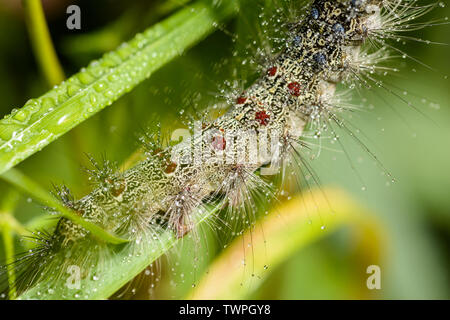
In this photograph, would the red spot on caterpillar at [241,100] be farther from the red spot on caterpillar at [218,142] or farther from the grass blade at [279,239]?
the grass blade at [279,239]

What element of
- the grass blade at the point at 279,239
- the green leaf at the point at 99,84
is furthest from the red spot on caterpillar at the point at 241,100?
the grass blade at the point at 279,239

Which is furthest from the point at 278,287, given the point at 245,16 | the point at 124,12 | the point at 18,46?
the point at 18,46

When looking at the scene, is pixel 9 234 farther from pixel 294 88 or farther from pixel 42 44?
pixel 294 88

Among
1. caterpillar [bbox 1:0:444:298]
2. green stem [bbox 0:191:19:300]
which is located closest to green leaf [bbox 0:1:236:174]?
caterpillar [bbox 1:0:444:298]

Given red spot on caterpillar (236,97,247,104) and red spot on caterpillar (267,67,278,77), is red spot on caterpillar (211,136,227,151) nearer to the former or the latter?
red spot on caterpillar (236,97,247,104)

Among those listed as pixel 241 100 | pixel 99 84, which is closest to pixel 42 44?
pixel 99 84

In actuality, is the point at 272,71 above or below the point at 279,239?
above
